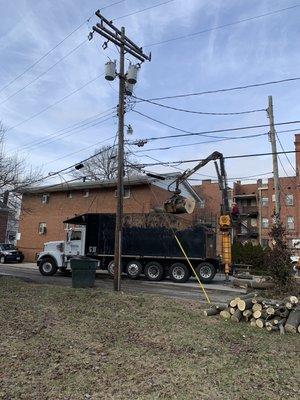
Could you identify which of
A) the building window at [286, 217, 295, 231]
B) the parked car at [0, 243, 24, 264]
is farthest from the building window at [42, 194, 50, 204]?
the building window at [286, 217, 295, 231]

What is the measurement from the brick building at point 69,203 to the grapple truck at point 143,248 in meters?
7.20

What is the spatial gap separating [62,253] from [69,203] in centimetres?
1342

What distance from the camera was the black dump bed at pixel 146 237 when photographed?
905 inches

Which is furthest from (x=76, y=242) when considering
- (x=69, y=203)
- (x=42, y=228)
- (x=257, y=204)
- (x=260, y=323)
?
(x=257, y=204)

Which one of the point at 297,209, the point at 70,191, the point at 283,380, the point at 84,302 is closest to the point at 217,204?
the point at 297,209

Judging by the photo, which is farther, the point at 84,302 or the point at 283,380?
the point at 84,302

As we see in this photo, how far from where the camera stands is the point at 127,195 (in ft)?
110

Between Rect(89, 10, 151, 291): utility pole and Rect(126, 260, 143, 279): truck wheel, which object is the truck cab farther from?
Rect(89, 10, 151, 291): utility pole

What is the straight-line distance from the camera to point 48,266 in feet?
80.2

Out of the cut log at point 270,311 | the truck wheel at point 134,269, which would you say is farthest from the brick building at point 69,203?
the cut log at point 270,311

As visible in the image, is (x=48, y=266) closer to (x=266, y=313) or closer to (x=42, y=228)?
(x=42, y=228)

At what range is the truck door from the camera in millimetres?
24422

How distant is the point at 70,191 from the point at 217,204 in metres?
34.4

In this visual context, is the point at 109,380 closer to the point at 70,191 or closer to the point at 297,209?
the point at 70,191
